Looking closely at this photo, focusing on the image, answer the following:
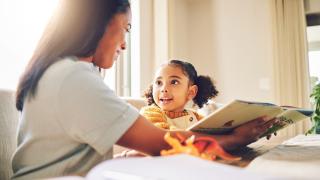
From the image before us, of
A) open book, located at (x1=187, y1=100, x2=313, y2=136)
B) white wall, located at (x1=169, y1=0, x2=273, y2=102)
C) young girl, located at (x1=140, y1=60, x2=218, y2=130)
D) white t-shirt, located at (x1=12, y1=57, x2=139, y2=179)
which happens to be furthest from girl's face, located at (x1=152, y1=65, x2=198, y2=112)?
white wall, located at (x1=169, y1=0, x2=273, y2=102)

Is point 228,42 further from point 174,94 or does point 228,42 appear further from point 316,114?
point 174,94

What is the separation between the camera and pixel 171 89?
1.57 meters

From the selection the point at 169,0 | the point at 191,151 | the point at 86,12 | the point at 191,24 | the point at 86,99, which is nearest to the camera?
the point at 191,151

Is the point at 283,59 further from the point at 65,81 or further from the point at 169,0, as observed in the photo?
the point at 65,81

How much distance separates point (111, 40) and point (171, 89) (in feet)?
2.38

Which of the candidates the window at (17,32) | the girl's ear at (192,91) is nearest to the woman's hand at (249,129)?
the girl's ear at (192,91)

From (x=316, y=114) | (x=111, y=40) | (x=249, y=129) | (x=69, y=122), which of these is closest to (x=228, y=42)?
(x=316, y=114)

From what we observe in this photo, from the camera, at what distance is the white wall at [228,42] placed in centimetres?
344

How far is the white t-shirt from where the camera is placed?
68cm

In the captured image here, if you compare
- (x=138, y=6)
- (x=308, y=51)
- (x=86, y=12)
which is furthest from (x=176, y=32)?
(x=86, y=12)

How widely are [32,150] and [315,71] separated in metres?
3.21

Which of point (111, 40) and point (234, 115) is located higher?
point (111, 40)

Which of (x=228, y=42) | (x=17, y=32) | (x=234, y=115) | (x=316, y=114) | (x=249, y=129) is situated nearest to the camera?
(x=234, y=115)

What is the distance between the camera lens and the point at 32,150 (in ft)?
2.50
